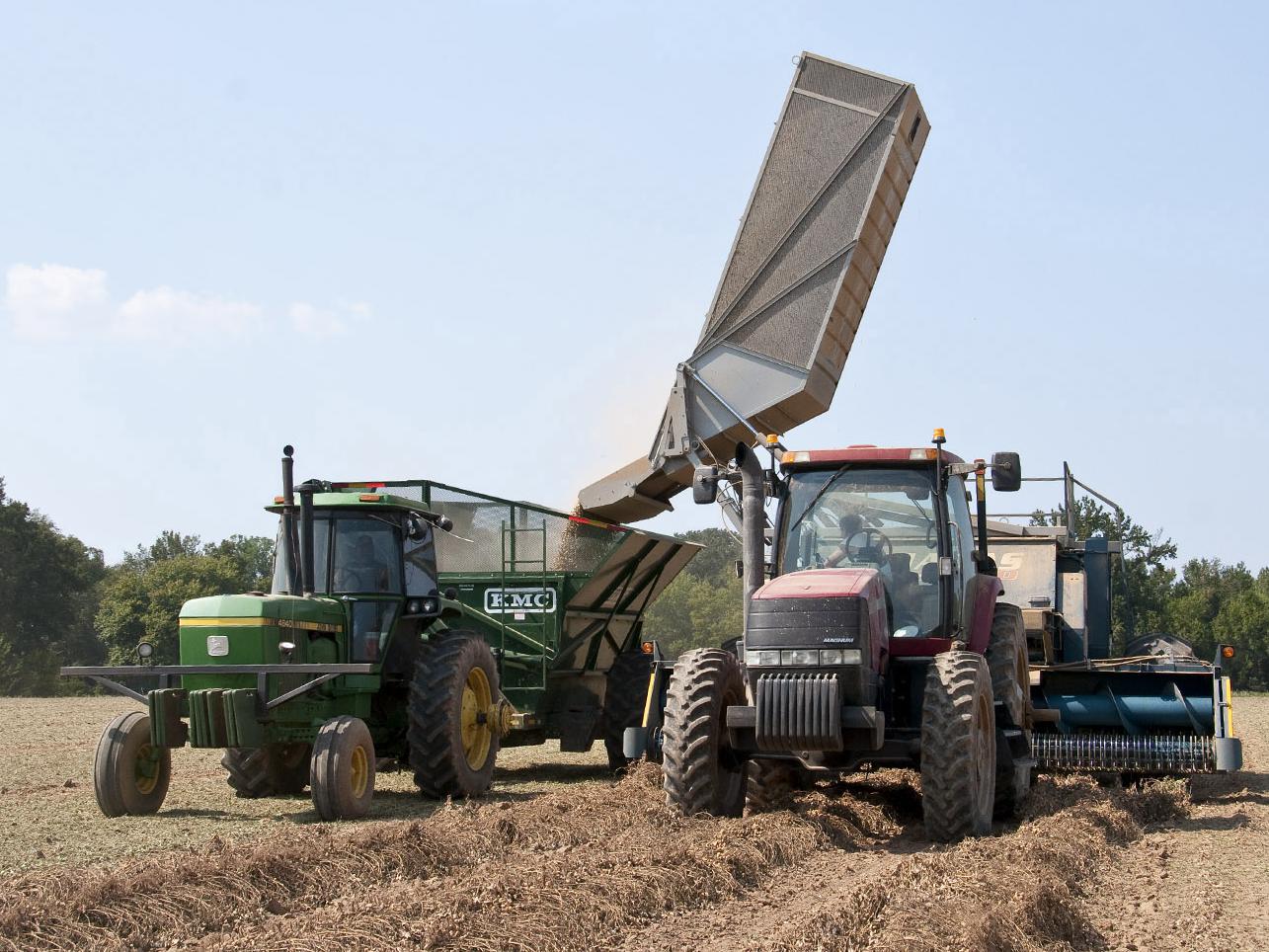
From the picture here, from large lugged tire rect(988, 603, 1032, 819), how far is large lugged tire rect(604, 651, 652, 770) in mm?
4001

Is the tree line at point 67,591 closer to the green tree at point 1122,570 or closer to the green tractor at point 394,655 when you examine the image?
the green tree at point 1122,570

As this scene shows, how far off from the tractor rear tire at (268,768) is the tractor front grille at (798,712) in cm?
384

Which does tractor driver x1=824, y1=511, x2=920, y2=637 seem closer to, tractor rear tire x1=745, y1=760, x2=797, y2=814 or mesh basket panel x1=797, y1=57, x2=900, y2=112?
tractor rear tire x1=745, y1=760, x2=797, y2=814

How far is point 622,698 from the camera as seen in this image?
13016mm

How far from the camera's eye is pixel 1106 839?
7758 mm

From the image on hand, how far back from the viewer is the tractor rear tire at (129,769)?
8711 millimetres

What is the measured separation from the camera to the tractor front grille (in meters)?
7.52

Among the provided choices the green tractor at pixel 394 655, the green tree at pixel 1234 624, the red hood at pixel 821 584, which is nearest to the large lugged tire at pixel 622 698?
the green tractor at pixel 394 655

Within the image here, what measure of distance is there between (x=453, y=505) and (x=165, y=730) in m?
4.11

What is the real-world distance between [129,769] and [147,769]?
249 millimetres

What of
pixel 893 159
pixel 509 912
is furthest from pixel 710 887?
pixel 893 159

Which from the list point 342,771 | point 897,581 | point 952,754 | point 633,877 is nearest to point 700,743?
point 952,754

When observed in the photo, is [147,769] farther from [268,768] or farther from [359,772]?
[359,772]

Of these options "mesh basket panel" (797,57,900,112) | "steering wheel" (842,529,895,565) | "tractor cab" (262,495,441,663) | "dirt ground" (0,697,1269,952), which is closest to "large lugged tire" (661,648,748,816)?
"dirt ground" (0,697,1269,952)
